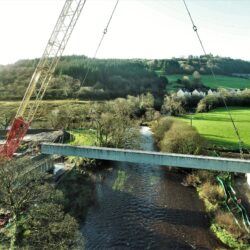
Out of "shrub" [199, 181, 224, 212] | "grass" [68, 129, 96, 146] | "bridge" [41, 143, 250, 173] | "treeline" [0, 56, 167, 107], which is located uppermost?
"treeline" [0, 56, 167, 107]

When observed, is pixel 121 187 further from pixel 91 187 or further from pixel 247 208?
pixel 247 208

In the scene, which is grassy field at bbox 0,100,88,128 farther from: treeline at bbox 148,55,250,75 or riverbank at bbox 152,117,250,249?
treeline at bbox 148,55,250,75

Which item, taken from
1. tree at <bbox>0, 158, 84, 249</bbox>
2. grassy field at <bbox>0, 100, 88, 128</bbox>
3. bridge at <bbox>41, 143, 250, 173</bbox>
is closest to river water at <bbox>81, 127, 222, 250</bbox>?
bridge at <bbox>41, 143, 250, 173</bbox>

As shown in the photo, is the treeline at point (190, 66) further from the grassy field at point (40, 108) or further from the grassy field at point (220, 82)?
the grassy field at point (40, 108)

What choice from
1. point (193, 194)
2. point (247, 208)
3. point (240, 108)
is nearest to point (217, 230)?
point (247, 208)

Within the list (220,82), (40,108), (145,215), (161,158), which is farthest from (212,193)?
(220,82)
